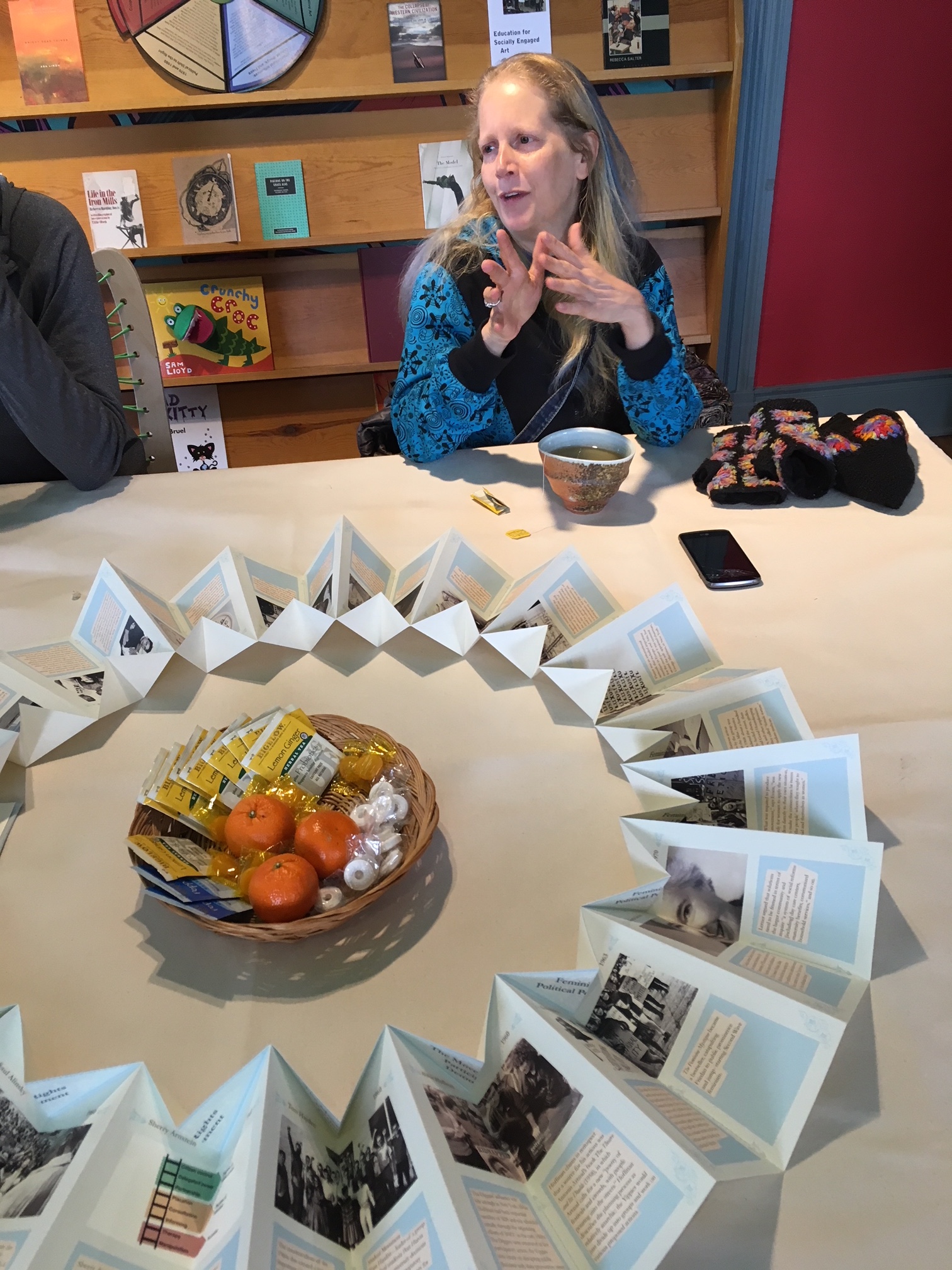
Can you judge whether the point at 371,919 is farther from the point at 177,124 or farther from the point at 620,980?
the point at 177,124

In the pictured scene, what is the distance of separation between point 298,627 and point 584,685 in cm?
35

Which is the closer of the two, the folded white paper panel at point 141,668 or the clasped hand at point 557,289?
the folded white paper panel at point 141,668

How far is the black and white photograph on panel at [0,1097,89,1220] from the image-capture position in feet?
1.77

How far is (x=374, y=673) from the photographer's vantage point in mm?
1053

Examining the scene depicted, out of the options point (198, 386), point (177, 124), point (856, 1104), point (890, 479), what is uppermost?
point (177, 124)

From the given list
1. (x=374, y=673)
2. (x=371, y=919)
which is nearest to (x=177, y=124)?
(x=374, y=673)

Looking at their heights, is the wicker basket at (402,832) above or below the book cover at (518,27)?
below

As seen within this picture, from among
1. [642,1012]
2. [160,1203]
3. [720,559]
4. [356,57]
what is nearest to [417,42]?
[356,57]

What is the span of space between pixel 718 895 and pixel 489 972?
0.66 feet

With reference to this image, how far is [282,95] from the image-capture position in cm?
246

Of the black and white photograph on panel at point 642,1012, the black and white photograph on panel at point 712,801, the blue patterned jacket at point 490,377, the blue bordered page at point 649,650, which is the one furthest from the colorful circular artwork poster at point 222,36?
the black and white photograph on panel at point 642,1012

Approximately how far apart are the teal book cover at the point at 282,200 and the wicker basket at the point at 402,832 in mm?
2180

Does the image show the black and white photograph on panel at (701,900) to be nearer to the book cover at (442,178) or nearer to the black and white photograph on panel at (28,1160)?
the black and white photograph on panel at (28,1160)

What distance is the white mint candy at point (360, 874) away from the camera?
751 millimetres
